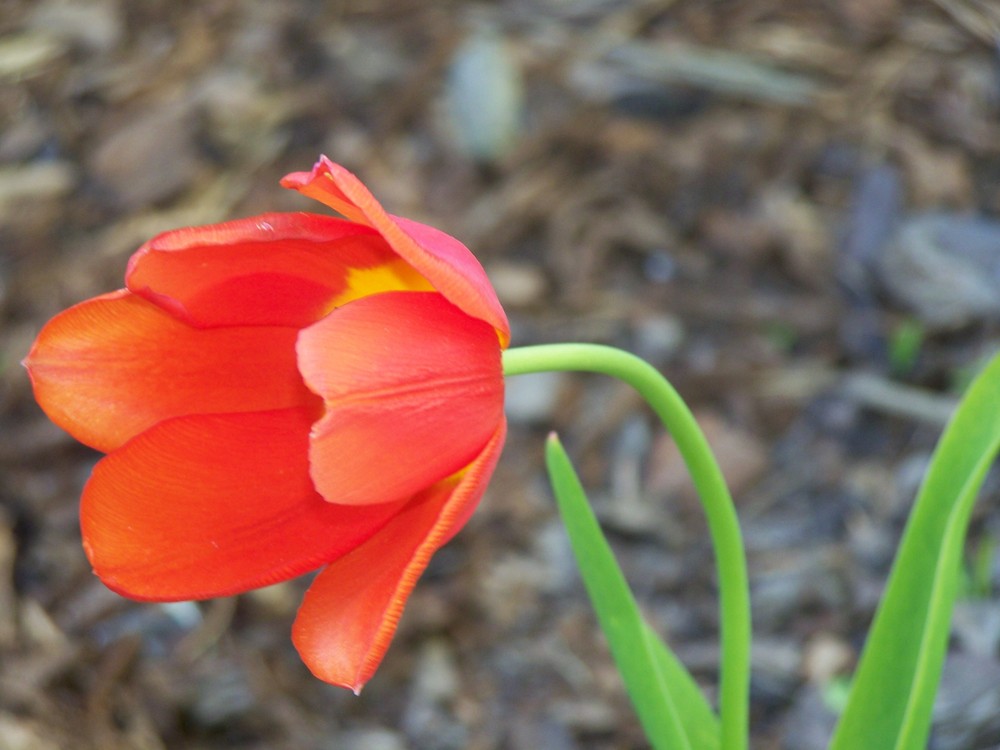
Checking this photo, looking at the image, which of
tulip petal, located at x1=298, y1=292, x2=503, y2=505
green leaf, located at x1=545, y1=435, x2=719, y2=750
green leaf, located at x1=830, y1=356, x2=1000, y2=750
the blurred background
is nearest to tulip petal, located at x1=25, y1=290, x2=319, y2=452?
tulip petal, located at x1=298, y1=292, x2=503, y2=505

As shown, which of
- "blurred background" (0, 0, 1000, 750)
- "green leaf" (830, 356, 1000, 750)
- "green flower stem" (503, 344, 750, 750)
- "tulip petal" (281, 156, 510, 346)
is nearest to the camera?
"tulip petal" (281, 156, 510, 346)

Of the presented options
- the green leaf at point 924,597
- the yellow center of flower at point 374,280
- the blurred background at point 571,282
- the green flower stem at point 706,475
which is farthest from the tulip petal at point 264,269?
the blurred background at point 571,282

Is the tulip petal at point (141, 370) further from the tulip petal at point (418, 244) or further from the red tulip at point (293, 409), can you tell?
the tulip petal at point (418, 244)

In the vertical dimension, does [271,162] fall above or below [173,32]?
below

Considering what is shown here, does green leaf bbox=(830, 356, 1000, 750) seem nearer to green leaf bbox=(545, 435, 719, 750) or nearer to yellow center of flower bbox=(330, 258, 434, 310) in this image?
green leaf bbox=(545, 435, 719, 750)

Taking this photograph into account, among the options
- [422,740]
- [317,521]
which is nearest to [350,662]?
[317,521]

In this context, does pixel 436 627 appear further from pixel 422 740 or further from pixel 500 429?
pixel 500 429
